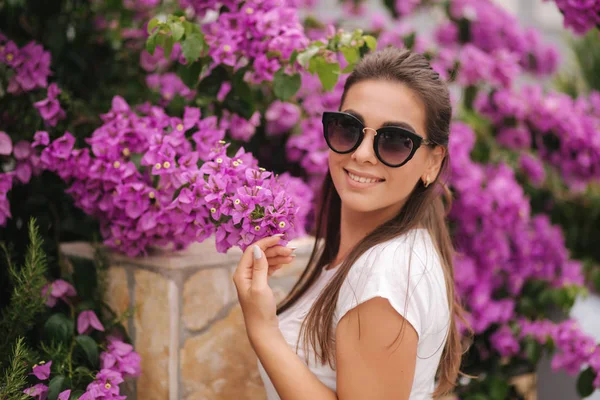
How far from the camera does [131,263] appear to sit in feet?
7.02

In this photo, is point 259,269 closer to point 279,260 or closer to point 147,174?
point 279,260

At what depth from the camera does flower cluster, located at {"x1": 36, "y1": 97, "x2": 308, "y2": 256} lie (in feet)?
5.80

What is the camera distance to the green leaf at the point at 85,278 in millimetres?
2158

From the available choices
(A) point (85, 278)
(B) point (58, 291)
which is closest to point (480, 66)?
(A) point (85, 278)

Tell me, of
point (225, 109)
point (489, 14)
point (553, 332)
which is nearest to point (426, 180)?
point (225, 109)

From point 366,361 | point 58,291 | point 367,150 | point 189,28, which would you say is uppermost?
point 189,28

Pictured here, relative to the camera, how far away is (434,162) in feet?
5.74

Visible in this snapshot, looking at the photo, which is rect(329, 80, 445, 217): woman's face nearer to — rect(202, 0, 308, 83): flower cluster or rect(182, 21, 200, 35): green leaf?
rect(202, 0, 308, 83): flower cluster

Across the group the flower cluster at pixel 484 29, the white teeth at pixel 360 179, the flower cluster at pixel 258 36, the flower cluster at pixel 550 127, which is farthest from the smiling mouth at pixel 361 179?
the flower cluster at pixel 484 29

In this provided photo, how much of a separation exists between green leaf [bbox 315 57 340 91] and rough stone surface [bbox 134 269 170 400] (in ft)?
2.65

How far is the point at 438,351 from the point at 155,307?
0.91 m

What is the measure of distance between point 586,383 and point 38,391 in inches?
79.9

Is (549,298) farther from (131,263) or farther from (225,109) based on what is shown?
(131,263)

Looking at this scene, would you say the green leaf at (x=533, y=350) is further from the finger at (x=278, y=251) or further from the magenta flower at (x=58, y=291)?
the magenta flower at (x=58, y=291)
